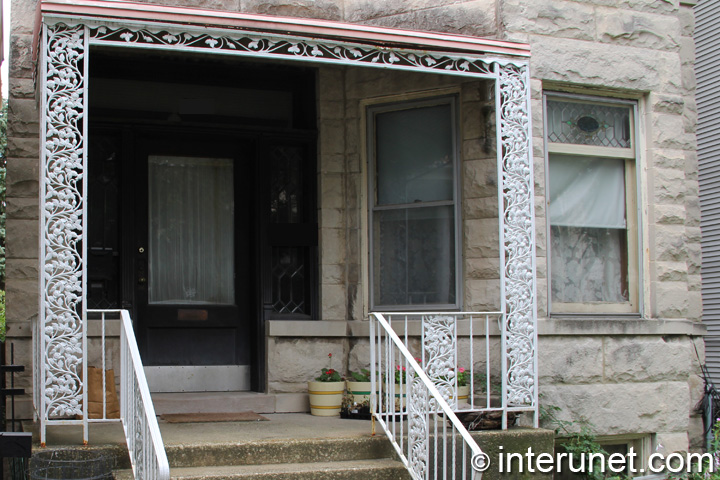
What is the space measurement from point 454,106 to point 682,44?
2.55m

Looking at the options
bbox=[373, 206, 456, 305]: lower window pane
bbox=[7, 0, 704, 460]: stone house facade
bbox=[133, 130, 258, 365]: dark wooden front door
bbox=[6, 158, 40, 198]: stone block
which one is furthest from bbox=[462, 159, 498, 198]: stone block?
bbox=[6, 158, 40, 198]: stone block

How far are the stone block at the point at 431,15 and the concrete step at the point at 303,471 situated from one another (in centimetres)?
344

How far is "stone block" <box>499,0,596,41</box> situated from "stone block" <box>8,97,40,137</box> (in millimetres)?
3696

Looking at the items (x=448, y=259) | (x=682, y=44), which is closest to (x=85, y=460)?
(x=448, y=259)

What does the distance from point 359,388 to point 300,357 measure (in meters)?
0.69

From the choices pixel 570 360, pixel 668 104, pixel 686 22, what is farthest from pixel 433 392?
pixel 686 22

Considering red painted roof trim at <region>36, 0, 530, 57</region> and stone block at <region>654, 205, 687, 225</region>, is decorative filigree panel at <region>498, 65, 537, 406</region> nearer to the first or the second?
red painted roof trim at <region>36, 0, 530, 57</region>

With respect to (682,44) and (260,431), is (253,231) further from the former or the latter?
(682,44)

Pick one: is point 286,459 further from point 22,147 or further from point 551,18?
point 551,18

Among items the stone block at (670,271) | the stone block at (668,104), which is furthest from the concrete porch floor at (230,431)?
the stone block at (668,104)

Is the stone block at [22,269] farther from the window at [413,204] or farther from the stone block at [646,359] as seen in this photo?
the stone block at [646,359]

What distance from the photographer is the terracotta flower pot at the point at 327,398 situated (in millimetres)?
6809

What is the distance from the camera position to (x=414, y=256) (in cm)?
712

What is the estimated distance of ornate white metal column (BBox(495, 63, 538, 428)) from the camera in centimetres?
595
